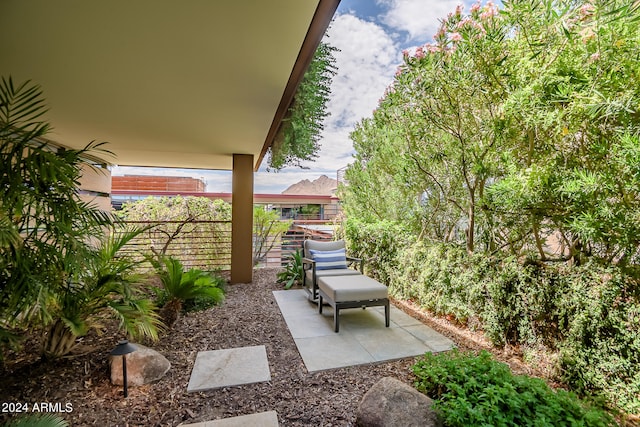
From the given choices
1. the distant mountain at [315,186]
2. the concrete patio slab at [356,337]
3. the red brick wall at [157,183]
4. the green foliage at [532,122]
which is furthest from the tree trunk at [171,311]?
the distant mountain at [315,186]

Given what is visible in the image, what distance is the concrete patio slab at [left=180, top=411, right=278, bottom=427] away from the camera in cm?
185

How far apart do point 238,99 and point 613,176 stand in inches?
121

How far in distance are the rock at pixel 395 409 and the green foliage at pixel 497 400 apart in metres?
0.09

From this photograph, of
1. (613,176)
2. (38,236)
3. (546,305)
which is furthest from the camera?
(546,305)

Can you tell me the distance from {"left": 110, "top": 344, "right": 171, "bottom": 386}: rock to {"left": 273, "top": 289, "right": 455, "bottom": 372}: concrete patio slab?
123cm

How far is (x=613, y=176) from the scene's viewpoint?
191cm

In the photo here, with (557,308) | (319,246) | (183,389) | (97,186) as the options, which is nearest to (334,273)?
(319,246)

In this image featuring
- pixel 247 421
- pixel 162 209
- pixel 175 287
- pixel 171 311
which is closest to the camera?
pixel 247 421

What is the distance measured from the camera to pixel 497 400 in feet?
5.62

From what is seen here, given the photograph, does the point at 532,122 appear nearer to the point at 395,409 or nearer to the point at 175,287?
the point at 395,409

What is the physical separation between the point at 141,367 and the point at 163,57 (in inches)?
95.3

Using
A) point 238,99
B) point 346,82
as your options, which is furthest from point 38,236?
point 346,82

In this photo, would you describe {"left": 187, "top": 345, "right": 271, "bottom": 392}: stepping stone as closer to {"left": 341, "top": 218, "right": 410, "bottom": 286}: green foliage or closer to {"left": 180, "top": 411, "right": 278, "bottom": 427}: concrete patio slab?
{"left": 180, "top": 411, "right": 278, "bottom": 427}: concrete patio slab

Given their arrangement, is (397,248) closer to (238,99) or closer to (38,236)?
(238,99)
